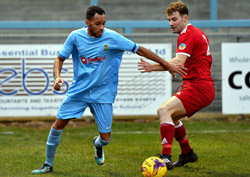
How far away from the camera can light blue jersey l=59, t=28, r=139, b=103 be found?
632 centimetres

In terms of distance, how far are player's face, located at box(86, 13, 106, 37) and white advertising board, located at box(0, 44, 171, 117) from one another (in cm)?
521

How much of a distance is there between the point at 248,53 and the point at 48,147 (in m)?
6.76

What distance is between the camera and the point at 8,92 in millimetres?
11359

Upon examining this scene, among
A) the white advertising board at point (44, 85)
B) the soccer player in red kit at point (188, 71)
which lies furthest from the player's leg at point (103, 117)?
the white advertising board at point (44, 85)

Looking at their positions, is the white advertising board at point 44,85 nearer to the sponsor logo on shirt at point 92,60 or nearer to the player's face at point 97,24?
the sponsor logo on shirt at point 92,60

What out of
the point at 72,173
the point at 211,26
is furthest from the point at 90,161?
the point at 211,26

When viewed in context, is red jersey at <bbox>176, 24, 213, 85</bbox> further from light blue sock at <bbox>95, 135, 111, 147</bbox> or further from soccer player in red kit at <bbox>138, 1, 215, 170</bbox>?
light blue sock at <bbox>95, 135, 111, 147</bbox>

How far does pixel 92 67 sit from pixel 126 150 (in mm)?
2366

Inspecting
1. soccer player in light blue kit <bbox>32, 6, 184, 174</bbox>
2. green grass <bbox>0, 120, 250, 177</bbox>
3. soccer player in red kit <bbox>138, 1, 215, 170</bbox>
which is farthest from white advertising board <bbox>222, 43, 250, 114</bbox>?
soccer player in light blue kit <bbox>32, 6, 184, 174</bbox>

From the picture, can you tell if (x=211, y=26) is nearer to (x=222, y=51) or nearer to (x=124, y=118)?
(x=222, y=51)

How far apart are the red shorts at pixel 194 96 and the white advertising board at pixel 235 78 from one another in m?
5.23

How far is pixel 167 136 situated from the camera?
621 centimetres

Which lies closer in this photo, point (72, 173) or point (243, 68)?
point (72, 173)

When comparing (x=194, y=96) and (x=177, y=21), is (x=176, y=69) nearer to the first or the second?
(x=194, y=96)
